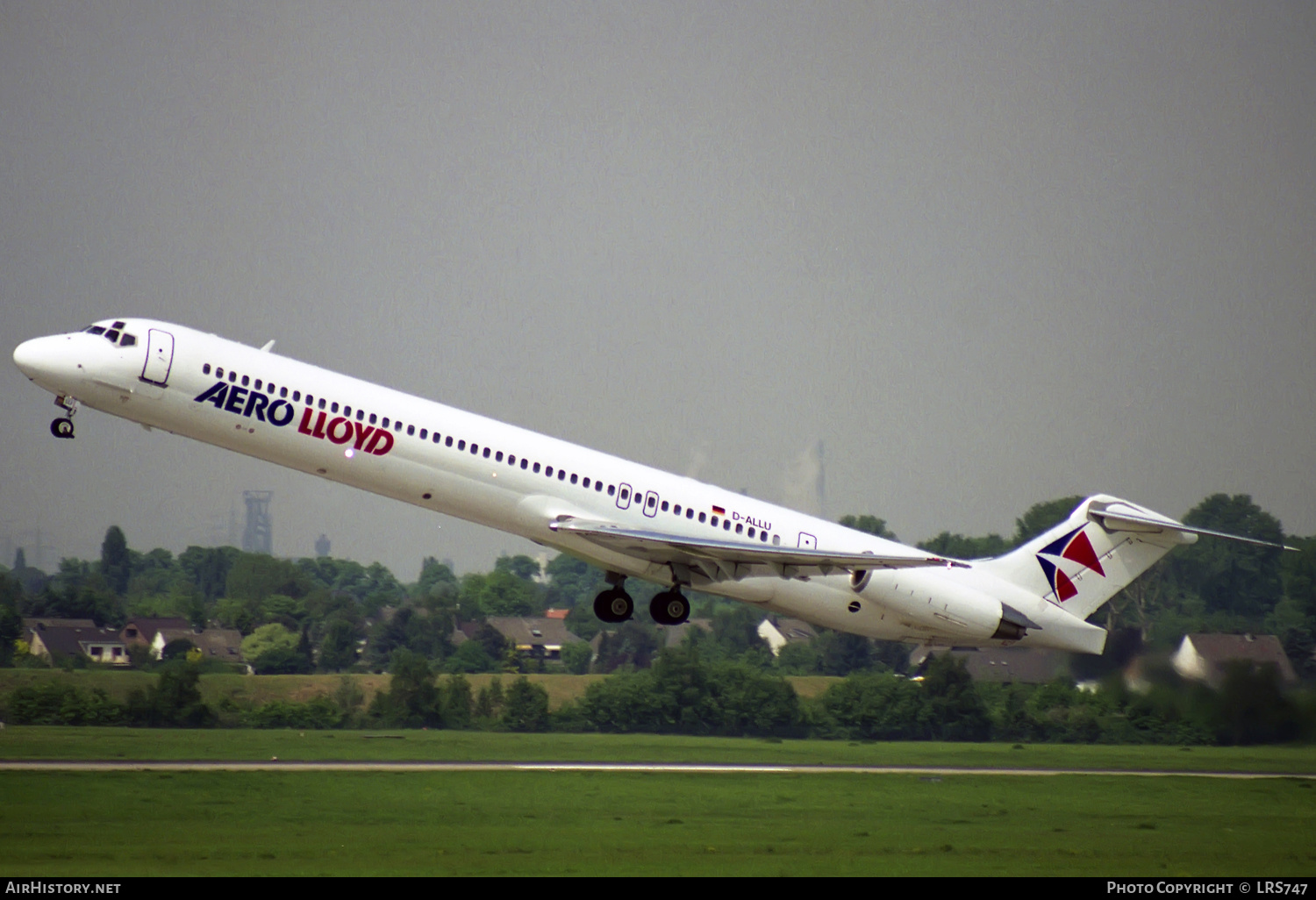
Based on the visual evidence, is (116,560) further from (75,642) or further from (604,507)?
(604,507)

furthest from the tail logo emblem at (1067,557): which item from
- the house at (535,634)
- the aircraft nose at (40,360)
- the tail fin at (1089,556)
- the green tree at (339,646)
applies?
the house at (535,634)

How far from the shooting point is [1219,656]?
148 ft

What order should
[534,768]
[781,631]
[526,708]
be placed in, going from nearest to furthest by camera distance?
[534,768] < [526,708] < [781,631]

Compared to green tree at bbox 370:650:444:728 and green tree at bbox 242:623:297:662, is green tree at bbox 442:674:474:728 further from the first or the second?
green tree at bbox 242:623:297:662

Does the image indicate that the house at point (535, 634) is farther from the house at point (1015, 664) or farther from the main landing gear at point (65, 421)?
the main landing gear at point (65, 421)

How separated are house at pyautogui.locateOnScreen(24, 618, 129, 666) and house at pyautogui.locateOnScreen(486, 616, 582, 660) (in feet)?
61.4

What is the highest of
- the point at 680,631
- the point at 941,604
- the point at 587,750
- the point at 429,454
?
the point at 429,454

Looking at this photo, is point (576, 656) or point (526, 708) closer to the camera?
point (526, 708)

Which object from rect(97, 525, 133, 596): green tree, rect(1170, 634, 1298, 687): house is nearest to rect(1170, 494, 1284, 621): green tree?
rect(1170, 634, 1298, 687): house

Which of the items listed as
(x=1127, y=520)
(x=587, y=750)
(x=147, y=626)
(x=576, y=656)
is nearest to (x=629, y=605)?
(x=587, y=750)

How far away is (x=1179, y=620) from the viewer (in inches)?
1986

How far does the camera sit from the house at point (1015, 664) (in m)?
45.0

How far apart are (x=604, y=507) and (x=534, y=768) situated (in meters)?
8.05

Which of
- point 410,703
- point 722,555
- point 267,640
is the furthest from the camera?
point 267,640
